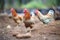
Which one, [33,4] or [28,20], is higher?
[33,4]

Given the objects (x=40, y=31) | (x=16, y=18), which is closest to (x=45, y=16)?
(x=40, y=31)

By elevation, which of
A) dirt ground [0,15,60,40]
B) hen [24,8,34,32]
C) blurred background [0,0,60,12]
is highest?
blurred background [0,0,60,12]

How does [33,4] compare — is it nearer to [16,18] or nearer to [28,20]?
[28,20]

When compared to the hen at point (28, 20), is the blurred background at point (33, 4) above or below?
above

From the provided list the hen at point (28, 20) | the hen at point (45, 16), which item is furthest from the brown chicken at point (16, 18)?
the hen at point (45, 16)

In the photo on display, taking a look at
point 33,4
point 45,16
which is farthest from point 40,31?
point 33,4

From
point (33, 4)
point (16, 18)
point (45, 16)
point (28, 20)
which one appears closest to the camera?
point (33, 4)

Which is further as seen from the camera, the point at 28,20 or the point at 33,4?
the point at 28,20

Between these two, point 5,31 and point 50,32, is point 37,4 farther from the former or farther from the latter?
point 5,31

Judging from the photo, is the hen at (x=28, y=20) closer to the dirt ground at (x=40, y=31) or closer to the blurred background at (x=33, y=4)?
the dirt ground at (x=40, y=31)

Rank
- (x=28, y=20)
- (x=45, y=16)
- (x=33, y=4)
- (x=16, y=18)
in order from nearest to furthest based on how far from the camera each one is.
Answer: (x=33, y=4) → (x=45, y=16) → (x=28, y=20) → (x=16, y=18)

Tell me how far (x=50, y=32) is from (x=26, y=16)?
28 centimetres

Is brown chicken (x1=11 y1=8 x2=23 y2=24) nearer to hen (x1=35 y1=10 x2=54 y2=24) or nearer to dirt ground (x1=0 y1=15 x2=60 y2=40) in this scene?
dirt ground (x1=0 y1=15 x2=60 y2=40)

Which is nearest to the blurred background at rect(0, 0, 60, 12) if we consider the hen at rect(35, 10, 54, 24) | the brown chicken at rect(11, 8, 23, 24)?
the hen at rect(35, 10, 54, 24)
